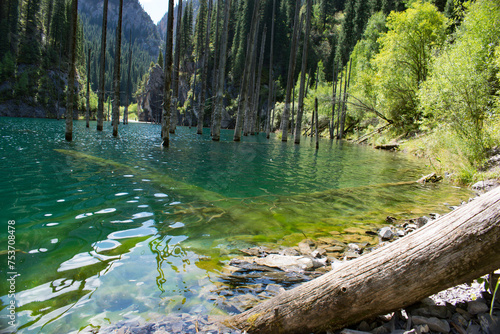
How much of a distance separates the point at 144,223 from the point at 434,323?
4300 millimetres

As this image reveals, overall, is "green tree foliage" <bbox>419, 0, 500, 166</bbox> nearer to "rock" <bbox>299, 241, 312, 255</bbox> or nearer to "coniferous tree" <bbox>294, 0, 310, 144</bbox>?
"rock" <bbox>299, 241, 312, 255</bbox>

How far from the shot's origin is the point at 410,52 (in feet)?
84.3

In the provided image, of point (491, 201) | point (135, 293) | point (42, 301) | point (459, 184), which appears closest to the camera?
point (491, 201)

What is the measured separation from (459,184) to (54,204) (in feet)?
43.2

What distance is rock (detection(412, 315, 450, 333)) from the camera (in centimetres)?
198

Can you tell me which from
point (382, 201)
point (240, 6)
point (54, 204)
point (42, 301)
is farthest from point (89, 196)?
point (240, 6)

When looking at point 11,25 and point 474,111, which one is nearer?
point 474,111

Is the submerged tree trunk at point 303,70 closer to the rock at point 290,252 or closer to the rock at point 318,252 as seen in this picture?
the rock at point 318,252

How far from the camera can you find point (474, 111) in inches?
410

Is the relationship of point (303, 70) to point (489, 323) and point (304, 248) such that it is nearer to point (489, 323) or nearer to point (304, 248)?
point (304, 248)

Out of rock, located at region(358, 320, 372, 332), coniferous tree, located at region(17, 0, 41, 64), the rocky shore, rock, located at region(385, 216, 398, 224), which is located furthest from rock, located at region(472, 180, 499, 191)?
coniferous tree, located at region(17, 0, 41, 64)

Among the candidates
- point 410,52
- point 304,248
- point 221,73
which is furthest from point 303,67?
point 304,248

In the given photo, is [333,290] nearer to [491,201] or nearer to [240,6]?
[491,201]

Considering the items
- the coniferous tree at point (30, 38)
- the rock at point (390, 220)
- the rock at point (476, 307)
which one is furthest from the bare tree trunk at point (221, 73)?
the coniferous tree at point (30, 38)
